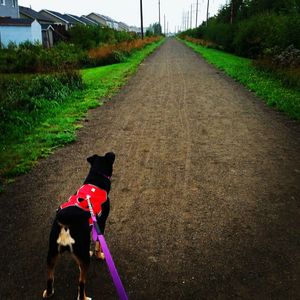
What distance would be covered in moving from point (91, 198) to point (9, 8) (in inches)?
2045

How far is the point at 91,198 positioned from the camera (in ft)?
10.3

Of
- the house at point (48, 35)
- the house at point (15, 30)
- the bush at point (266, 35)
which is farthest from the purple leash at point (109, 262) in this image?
the house at point (48, 35)

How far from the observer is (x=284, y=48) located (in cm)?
1725

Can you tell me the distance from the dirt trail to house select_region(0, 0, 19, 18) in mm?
45042

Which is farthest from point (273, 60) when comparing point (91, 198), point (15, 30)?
point (15, 30)

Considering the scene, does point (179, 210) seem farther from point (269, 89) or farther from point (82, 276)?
point (269, 89)

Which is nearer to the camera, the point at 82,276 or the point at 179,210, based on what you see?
the point at 82,276

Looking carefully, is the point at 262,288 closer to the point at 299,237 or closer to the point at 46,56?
the point at 299,237

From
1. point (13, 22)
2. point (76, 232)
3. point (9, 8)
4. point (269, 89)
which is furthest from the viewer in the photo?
point (9, 8)

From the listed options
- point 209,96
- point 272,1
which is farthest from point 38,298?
point 272,1

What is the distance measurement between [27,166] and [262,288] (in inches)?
172

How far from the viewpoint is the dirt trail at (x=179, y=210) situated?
3.39 m

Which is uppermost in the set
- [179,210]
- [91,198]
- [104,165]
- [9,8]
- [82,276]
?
[9,8]

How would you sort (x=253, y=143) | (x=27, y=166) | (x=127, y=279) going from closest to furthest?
1. (x=127, y=279)
2. (x=27, y=166)
3. (x=253, y=143)
